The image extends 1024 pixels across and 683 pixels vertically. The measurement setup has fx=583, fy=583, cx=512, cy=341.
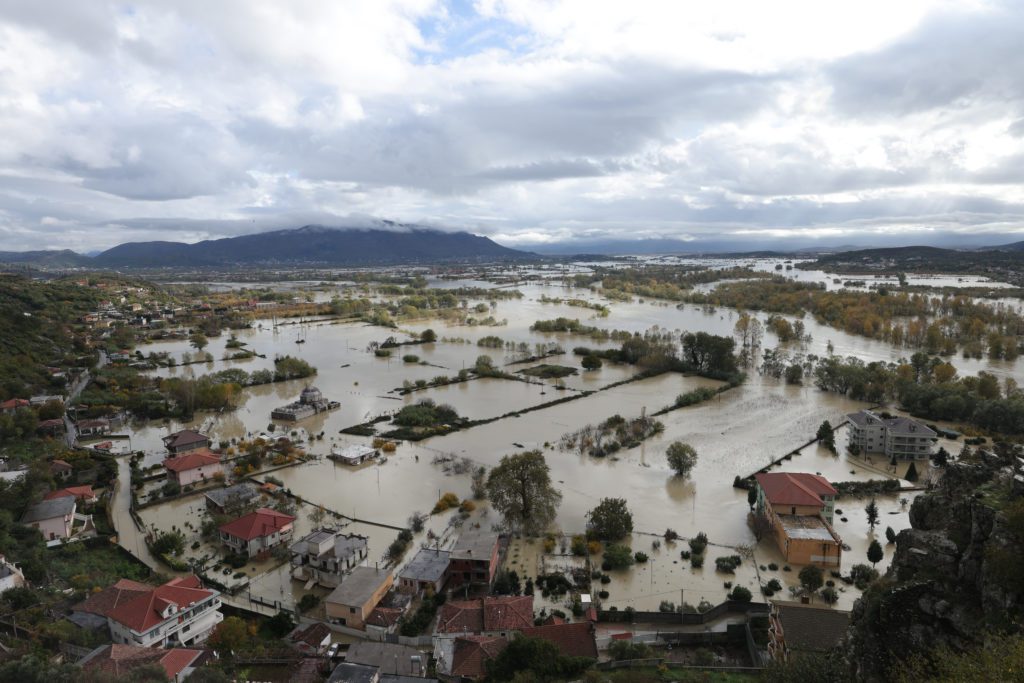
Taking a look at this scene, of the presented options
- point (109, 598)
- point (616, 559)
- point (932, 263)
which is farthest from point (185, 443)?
point (932, 263)

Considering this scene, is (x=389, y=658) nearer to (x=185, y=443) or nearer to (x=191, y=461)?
(x=191, y=461)

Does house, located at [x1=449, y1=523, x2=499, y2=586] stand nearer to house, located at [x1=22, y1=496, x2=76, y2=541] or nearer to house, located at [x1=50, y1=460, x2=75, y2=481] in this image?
house, located at [x1=22, y1=496, x2=76, y2=541]

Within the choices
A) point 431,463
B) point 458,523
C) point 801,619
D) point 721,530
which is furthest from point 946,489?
point 431,463

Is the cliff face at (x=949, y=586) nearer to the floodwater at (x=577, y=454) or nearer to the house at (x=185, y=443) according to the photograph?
the floodwater at (x=577, y=454)

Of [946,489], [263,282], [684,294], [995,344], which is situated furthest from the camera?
[263,282]

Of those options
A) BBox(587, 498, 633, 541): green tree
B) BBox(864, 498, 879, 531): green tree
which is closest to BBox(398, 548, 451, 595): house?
BBox(587, 498, 633, 541): green tree

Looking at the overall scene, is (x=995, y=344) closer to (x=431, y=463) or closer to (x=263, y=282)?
(x=431, y=463)

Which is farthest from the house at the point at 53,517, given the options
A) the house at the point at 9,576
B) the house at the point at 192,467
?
the house at the point at 192,467
